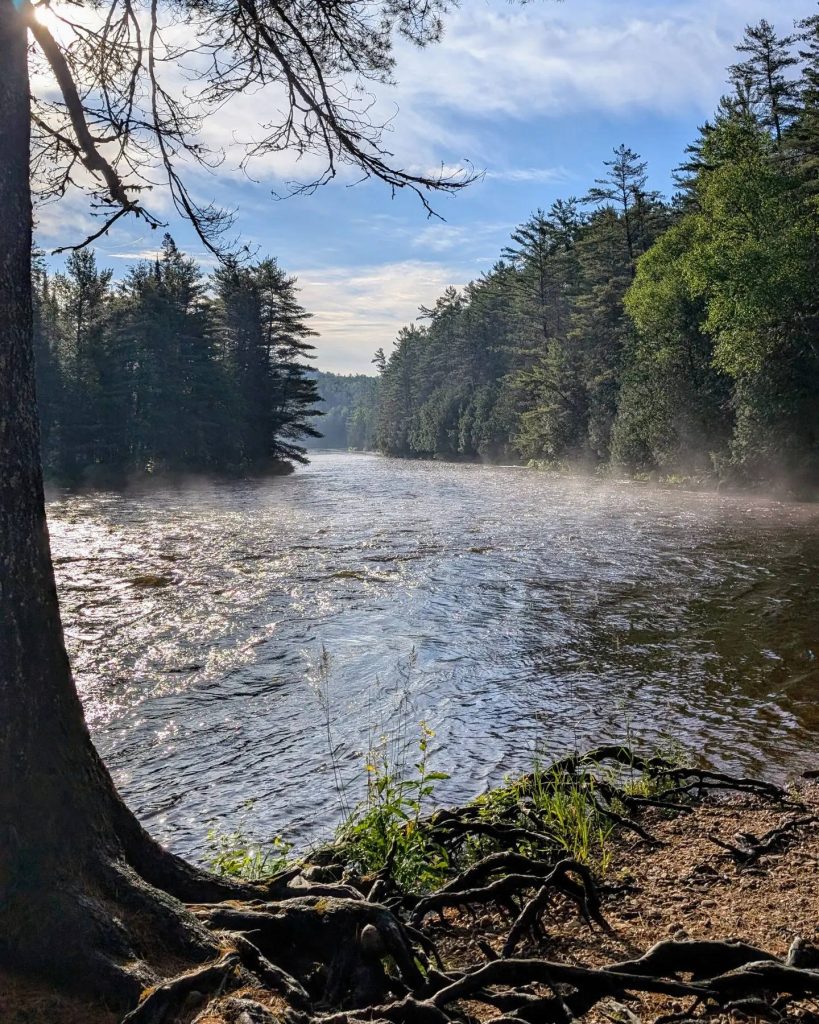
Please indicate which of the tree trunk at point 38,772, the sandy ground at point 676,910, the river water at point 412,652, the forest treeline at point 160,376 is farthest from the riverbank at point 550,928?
the forest treeline at point 160,376

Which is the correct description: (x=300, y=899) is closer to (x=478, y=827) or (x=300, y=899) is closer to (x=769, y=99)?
(x=478, y=827)

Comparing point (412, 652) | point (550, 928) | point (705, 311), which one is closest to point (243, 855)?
point (550, 928)

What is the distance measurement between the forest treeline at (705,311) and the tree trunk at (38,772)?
30612mm

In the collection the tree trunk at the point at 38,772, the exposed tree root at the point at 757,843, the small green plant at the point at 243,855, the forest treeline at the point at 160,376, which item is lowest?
the small green plant at the point at 243,855

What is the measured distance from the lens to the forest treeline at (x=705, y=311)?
97.3ft

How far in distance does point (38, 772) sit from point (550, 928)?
256 centimetres

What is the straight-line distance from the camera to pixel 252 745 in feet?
23.2

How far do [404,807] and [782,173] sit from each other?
3444 cm

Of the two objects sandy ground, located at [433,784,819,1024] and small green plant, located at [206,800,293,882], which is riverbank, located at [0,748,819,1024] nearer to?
sandy ground, located at [433,784,819,1024]

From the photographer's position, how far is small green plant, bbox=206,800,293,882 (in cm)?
432

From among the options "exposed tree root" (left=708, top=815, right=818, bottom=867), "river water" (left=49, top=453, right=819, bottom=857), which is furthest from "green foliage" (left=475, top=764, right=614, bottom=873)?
"river water" (left=49, top=453, right=819, bottom=857)

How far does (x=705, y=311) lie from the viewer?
118 feet

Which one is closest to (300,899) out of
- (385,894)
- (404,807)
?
(385,894)

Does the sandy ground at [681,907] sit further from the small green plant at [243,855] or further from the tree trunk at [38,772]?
the tree trunk at [38,772]
